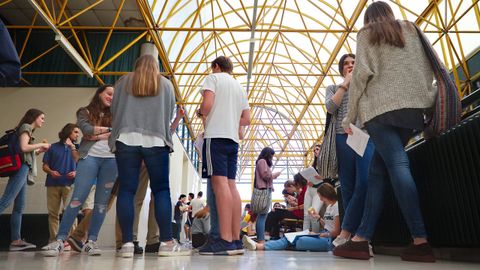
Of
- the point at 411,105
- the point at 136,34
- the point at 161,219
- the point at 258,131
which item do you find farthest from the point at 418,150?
the point at 258,131

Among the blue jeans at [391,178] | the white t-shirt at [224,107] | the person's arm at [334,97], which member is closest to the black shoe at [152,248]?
the white t-shirt at [224,107]

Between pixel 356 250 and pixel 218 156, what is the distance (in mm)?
1315

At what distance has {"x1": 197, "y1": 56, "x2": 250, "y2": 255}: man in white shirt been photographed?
3152mm

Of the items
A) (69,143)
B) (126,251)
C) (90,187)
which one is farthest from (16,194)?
(126,251)

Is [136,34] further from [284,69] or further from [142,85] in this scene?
[142,85]

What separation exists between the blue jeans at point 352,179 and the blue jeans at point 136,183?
59.6 inches

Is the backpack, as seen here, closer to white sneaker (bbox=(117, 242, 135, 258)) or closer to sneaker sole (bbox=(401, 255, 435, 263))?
white sneaker (bbox=(117, 242, 135, 258))

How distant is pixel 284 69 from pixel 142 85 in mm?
17538

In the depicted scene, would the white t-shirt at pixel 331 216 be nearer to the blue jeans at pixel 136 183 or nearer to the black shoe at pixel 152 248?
the black shoe at pixel 152 248

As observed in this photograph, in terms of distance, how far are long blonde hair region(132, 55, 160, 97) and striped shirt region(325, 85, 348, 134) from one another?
1.56 meters

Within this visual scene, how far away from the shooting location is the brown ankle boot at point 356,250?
276 cm

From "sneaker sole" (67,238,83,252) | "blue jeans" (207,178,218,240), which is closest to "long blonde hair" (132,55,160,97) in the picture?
"blue jeans" (207,178,218,240)

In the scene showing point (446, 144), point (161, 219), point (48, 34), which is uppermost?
point (48, 34)

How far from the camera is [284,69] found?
20.3 metres
